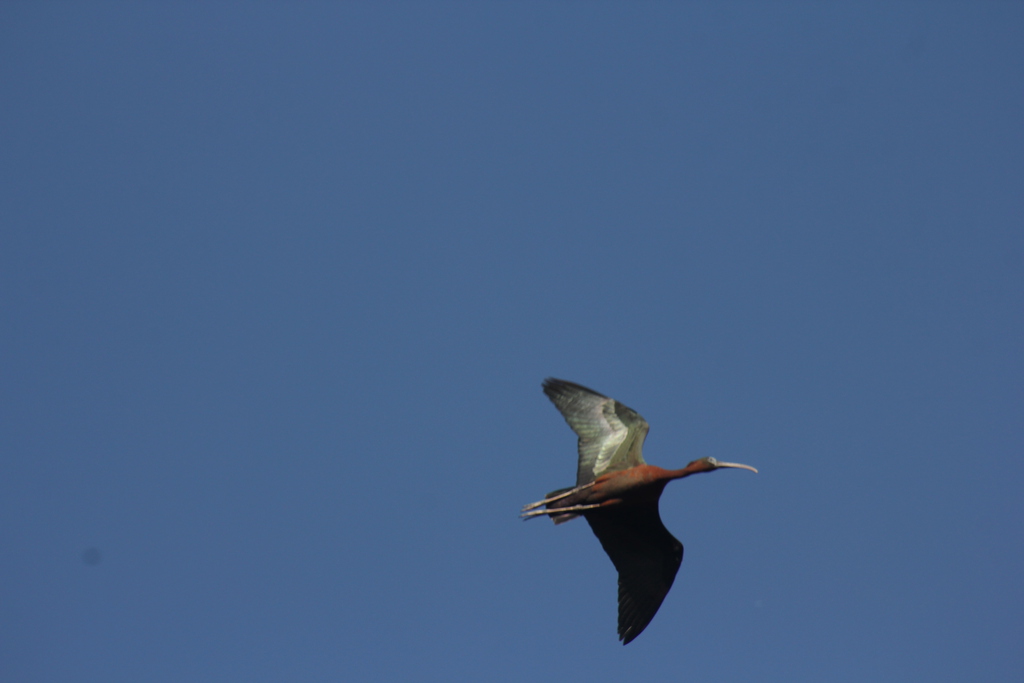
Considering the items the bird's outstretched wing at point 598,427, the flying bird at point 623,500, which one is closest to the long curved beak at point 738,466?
the flying bird at point 623,500

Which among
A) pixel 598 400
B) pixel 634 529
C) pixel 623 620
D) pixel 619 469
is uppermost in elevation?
pixel 598 400

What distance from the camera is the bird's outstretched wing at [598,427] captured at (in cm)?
1761

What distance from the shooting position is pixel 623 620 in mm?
17422

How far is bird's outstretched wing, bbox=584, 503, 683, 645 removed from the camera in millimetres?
17312

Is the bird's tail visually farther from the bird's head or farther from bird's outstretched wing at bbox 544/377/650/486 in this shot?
the bird's head

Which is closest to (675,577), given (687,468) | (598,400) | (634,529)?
(634,529)

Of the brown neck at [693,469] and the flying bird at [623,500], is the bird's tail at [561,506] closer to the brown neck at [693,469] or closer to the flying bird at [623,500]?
the flying bird at [623,500]

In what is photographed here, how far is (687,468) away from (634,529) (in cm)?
189

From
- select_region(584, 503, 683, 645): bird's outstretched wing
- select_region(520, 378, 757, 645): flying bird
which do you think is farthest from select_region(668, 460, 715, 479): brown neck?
select_region(584, 503, 683, 645): bird's outstretched wing

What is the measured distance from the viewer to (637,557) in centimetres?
1775

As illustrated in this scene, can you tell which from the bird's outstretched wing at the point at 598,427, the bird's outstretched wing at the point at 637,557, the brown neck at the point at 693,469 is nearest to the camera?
the brown neck at the point at 693,469

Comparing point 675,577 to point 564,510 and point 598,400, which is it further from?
point 598,400

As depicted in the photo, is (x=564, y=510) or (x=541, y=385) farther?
(x=541, y=385)

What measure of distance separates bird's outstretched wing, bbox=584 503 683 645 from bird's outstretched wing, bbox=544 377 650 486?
39.2 inches
